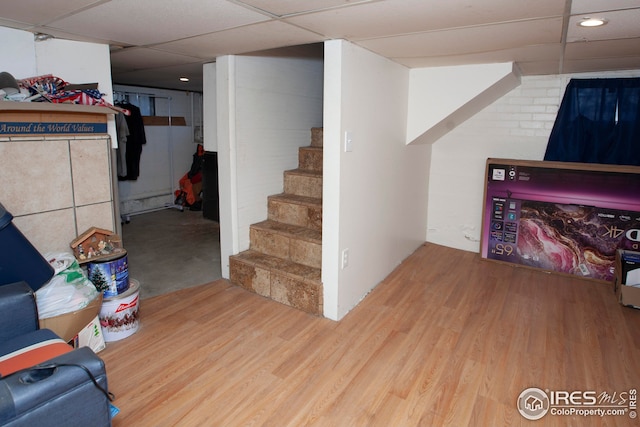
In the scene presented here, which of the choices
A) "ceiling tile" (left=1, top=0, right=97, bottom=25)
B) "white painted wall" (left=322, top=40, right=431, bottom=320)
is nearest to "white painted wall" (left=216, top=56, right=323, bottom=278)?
"white painted wall" (left=322, top=40, right=431, bottom=320)

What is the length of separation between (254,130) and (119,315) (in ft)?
5.94

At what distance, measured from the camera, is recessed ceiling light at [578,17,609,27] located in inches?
75.0

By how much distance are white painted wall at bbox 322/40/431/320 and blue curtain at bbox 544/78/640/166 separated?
1.49 meters

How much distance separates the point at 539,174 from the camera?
3.82 m

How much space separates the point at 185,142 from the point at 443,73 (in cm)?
471

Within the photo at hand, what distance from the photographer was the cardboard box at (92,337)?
2.24 m

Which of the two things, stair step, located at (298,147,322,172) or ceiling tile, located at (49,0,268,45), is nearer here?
ceiling tile, located at (49,0,268,45)

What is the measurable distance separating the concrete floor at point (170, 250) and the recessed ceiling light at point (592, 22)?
10.6 feet

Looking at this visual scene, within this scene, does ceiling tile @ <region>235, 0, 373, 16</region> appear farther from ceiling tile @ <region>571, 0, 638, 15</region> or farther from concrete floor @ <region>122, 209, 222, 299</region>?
concrete floor @ <region>122, 209, 222, 299</region>

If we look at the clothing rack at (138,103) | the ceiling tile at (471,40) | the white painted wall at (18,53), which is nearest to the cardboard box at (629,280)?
the ceiling tile at (471,40)

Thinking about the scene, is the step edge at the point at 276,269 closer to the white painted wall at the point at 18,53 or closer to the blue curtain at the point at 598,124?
the white painted wall at the point at 18,53

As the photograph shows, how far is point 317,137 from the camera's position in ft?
13.1

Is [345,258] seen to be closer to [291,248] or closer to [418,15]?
[291,248]

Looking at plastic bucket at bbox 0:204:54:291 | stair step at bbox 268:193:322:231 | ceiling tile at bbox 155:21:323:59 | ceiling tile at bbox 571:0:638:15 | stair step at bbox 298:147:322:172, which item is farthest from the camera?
stair step at bbox 298:147:322:172
